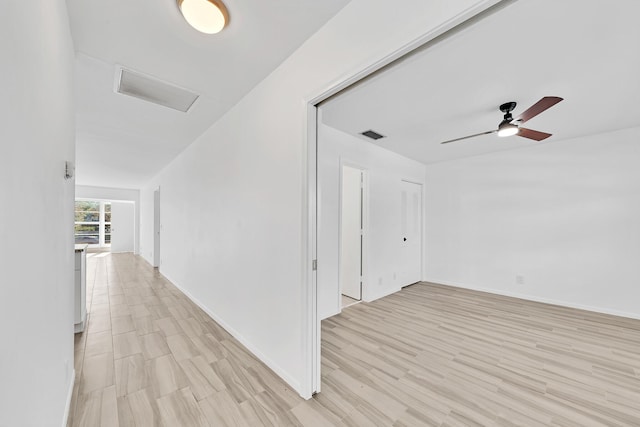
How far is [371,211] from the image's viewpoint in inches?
153

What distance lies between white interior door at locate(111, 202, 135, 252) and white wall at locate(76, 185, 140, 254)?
121cm

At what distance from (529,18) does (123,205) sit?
503 inches

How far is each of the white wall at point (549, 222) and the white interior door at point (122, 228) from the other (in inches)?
446

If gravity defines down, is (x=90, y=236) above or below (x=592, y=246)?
below

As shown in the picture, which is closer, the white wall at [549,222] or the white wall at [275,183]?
the white wall at [275,183]

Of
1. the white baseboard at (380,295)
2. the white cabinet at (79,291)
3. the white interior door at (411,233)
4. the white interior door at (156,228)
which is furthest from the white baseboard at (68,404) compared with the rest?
the white interior door at (156,228)

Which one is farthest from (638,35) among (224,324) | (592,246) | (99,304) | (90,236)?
(90,236)

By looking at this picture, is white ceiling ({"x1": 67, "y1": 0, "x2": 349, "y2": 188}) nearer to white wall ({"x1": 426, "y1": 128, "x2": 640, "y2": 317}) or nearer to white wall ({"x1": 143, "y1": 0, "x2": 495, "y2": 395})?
white wall ({"x1": 143, "y1": 0, "x2": 495, "y2": 395})

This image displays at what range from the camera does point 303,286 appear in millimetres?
1740

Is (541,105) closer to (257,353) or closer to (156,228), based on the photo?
(257,353)

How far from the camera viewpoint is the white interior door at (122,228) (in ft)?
31.3

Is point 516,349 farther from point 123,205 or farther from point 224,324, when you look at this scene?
point 123,205

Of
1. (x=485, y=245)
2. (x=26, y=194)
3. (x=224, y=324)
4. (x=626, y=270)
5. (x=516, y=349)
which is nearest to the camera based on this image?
(x=26, y=194)

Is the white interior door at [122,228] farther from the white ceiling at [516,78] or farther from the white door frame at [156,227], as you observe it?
the white ceiling at [516,78]
